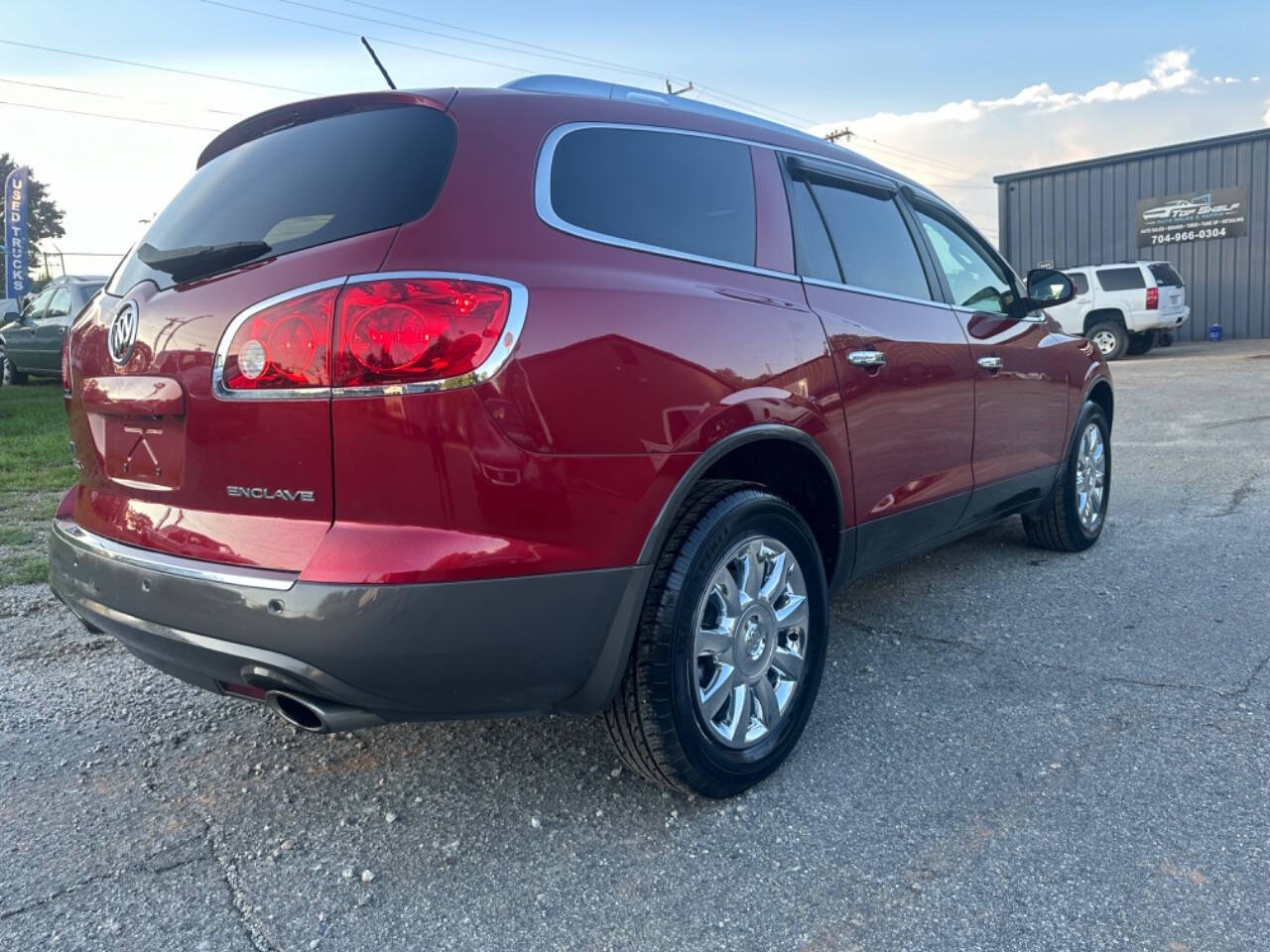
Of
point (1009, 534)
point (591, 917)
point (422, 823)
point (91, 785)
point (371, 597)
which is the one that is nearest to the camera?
point (371, 597)

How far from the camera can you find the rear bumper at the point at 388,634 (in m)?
2.02

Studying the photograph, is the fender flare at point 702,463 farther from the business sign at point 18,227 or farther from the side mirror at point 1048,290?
the business sign at point 18,227

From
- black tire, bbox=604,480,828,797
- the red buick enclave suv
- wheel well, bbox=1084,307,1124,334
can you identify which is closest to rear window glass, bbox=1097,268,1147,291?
wheel well, bbox=1084,307,1124,334

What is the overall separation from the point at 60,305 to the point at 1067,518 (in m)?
15.0

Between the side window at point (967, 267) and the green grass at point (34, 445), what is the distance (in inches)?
165

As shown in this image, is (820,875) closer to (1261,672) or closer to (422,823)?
(422,823)

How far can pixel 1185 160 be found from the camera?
74.1 feet

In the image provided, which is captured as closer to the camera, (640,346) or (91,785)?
(640,346)

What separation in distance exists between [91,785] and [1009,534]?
4.39 m

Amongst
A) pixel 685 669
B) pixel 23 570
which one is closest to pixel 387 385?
pixel 685 669

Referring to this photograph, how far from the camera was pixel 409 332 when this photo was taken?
202 centimetres

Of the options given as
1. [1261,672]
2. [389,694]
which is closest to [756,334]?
[389,694]

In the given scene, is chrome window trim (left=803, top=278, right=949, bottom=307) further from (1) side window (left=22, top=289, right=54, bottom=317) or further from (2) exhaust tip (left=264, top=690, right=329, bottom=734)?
(1) side window (left=22, top=289, right=54, bottom=317)

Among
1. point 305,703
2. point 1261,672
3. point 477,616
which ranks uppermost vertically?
point 477,616
